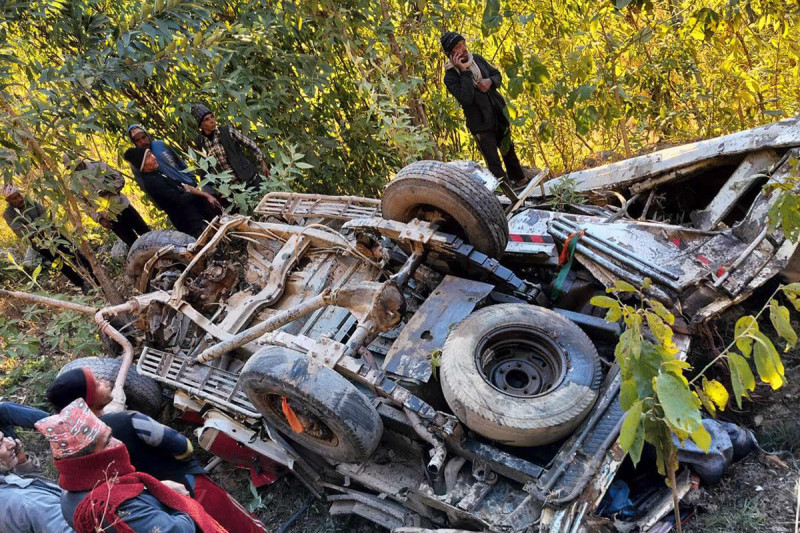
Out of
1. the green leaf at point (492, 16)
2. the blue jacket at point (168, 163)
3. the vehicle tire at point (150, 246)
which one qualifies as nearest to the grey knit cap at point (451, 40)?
the green leaf at point (492, 16)

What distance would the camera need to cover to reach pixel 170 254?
5.11 metres

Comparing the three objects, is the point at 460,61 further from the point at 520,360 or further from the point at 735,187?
the point at 520,360

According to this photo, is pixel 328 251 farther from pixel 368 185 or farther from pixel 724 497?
pixel 724 497

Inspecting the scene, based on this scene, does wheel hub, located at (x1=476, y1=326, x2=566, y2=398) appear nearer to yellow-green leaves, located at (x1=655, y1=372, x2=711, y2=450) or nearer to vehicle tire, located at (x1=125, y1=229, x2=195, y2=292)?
yellow-green leaves, located at (x1=655, y1=372, x2=711, y2=450)

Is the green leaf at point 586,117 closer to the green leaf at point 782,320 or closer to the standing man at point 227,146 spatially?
the standing man at point 227,146

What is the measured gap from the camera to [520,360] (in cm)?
340

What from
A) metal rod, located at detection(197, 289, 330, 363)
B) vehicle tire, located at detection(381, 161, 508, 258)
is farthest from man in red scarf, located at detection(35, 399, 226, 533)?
vehicle tire, located at detection(381, 161, 508, 258)

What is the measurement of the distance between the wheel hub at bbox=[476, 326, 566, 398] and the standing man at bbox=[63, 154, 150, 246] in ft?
11.1

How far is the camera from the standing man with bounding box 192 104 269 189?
570cm

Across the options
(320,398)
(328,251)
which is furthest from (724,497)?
(328,251)

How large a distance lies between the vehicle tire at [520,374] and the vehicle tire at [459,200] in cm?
58

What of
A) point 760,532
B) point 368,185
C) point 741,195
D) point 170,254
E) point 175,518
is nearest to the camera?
point 175,518

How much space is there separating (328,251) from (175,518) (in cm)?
248

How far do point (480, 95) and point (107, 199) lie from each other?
3.55 m
